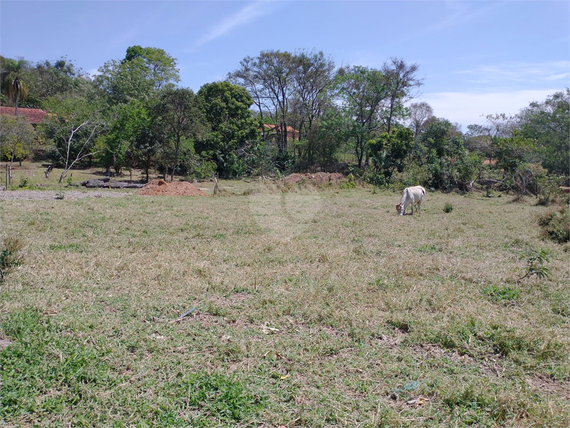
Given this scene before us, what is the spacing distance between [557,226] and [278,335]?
7443 mm

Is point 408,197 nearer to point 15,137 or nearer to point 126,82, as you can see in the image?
point 15,137

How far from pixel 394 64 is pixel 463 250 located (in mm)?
25498

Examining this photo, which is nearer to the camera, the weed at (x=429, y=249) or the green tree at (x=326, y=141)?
the weed at (x=429, y=249)

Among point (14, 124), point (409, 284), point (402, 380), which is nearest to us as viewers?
point (402, 380)

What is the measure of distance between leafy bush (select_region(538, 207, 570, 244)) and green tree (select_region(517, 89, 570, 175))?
18689mm

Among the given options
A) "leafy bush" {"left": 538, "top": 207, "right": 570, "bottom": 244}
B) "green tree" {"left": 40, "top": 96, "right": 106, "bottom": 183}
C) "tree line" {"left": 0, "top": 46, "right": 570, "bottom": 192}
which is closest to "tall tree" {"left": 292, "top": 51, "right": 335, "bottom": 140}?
"tree line" {"left": 0, "top": 46, "right": 570, "bottom": 192}

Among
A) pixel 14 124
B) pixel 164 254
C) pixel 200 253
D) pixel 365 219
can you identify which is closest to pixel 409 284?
pixel 200 253

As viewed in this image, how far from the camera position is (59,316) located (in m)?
3.85

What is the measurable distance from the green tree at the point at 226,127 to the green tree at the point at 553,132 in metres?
19.3

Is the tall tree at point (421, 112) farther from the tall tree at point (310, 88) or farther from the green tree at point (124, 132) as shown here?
the green tree at point (124, 132)

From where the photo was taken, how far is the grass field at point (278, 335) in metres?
2.69

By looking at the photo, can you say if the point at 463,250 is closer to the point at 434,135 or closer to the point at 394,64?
the point at 434,135

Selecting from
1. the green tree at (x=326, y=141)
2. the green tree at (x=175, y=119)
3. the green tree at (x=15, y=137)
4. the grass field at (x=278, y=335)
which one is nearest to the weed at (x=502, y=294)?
the grass field at (x=278, y=335)

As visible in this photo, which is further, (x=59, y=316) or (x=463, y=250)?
(x=463, y=250)
